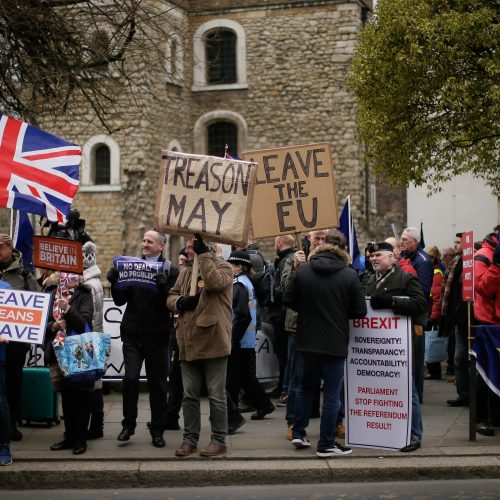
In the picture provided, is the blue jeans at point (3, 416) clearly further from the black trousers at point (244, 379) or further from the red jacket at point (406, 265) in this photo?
the red jacket at point (406, 265)

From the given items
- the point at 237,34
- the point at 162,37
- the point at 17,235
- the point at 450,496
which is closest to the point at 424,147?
the point at 162,37

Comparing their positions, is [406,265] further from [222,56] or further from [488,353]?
[222,56]

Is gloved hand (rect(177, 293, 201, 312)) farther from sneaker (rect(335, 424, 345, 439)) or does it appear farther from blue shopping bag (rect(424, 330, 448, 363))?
blue shopping bag (rect(424, 330, 448, 363))

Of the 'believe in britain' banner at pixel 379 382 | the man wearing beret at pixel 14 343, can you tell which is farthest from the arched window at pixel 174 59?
the 'believe in britain' banner at pixel 379 382

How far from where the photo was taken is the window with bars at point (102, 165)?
33000mm

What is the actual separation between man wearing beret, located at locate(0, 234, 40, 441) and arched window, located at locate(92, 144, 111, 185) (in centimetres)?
2266

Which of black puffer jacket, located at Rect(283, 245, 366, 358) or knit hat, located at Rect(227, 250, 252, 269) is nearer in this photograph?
black puffer jacket, located at Rect(283, 245, 366, 358)

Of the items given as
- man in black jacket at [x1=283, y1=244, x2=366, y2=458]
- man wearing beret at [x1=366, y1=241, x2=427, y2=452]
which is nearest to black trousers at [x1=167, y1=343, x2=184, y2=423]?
man in black jacket at [x1=283, y1=244, x2=366, y2=458]

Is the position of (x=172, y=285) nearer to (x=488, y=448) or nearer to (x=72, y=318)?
(x=72, y=318)

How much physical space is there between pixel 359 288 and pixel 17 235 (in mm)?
4563

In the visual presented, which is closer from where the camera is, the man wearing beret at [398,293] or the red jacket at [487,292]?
the man wearing beret at [398,293]

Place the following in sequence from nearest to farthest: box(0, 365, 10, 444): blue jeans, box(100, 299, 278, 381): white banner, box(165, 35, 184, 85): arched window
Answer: box(0, 365, 10, 444): blue jeans < box(100, 299, 278, 381): white banner < box(165, 35, 184, 85): arched window

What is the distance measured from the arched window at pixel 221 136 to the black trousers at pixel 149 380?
83.7 feet

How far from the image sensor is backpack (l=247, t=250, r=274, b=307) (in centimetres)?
1271
